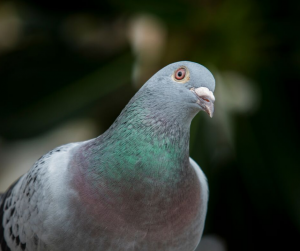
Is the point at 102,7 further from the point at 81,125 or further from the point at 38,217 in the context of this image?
the point at 38,217

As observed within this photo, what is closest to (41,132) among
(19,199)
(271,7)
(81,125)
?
(81,125)

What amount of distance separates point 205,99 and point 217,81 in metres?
2.53

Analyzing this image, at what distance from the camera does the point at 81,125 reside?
452 cm

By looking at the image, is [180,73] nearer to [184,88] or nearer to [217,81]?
[184,88]

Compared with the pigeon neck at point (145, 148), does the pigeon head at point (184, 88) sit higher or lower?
higher

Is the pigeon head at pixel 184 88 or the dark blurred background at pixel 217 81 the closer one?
the pigeon head at pixel 184 88

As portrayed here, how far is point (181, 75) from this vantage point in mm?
2012

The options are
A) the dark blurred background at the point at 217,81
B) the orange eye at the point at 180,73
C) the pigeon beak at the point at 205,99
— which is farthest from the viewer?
the dark blurred background at the point at 217,81

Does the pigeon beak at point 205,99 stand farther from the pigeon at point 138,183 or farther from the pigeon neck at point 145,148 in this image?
the pigeon neck at point 145,148

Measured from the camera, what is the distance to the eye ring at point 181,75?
200cm

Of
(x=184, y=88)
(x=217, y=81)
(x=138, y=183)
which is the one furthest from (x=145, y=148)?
(x=217, y=81)

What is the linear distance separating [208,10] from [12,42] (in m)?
1.99

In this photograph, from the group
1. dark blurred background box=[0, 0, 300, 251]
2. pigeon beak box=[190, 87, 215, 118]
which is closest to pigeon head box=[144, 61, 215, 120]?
pigeon beak box=[190, 87, 215, 118]

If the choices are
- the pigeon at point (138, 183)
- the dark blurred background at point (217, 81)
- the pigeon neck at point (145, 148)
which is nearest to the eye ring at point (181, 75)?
the pigeon at point (138, 183)
